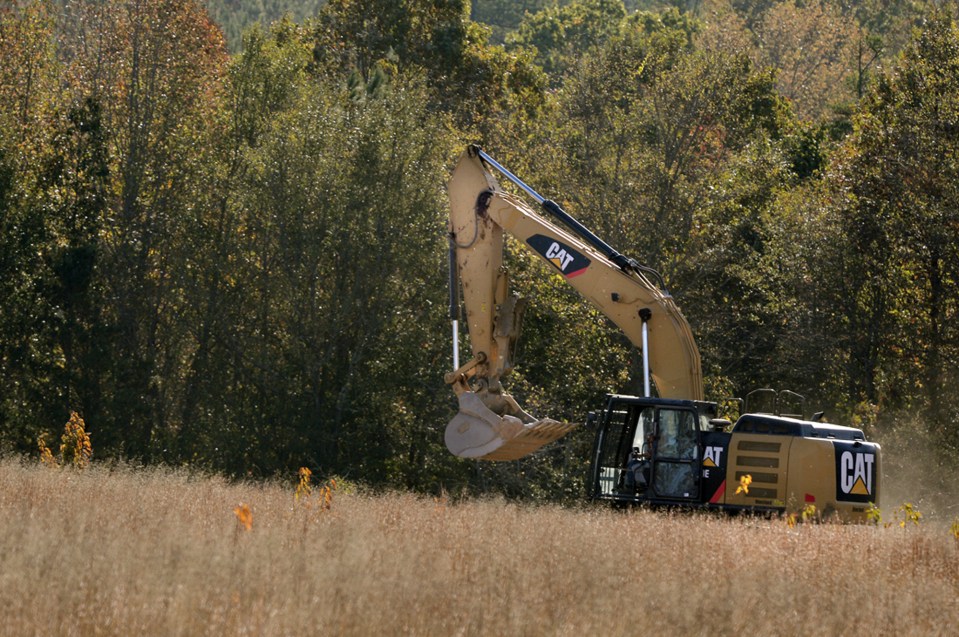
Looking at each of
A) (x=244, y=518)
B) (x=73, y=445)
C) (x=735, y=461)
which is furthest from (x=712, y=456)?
(x=73, y=445)

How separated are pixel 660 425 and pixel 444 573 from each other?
6603 millimetres

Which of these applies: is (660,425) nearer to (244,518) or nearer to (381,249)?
(244,518)

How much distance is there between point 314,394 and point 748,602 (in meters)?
19.2

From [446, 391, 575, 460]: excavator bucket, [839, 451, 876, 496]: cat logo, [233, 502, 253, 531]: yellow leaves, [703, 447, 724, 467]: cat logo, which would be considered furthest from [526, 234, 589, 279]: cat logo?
[233, 502, 253, 531]: yellow leaves

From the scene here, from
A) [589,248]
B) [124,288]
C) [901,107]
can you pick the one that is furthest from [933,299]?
[124,288]

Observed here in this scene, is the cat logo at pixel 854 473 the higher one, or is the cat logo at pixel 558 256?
the cat logo at pixel 558 256

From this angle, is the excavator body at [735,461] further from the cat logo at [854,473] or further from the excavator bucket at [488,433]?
the excavator bucket at [488,433]

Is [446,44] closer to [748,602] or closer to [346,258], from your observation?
[346,258]

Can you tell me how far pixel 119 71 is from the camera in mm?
32938

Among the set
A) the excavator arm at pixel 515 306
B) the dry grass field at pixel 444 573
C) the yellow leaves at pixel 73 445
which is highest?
the excavator arm at pixel 515 306

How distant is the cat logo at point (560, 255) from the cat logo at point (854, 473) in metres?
3.76

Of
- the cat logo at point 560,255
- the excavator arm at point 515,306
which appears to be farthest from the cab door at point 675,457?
the cat logo at point 560,255

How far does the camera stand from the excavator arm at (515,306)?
15766mm

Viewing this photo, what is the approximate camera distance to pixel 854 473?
1656 cm
